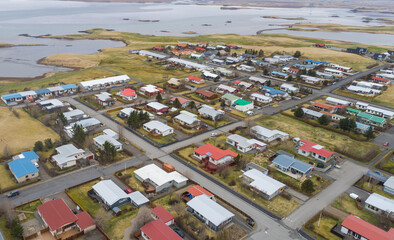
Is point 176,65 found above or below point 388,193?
above

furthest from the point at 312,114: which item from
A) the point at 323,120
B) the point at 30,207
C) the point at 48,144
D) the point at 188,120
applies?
the point at 30,207

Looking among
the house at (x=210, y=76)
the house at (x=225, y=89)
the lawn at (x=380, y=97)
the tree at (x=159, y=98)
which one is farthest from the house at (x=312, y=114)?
the tree at (x=159, y=98)

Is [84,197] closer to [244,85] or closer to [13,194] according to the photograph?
[13,194]

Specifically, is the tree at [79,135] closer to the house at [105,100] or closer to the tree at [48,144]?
the tree at [48,144]

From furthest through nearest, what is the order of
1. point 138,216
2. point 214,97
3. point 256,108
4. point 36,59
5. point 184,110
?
1. point 36,59
2. point 214,97
3. point 256,108
4. point 184,110
5. point 138,216

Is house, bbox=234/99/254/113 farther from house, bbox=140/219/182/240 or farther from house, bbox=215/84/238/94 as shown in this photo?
house, bbox=140/219/182/240

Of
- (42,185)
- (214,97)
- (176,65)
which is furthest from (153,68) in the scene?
(42,185)

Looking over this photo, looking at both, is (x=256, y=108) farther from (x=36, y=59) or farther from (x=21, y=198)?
(x=36, y=59)
